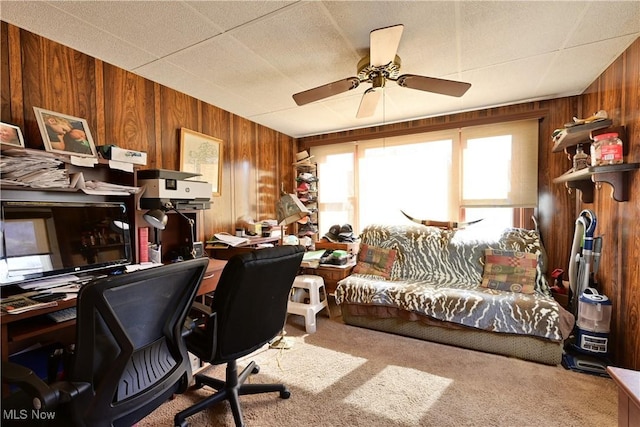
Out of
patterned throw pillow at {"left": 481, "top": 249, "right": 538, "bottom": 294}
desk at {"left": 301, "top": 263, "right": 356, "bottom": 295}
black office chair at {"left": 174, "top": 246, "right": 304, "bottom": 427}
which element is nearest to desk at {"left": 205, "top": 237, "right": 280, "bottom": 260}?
desk at {"left": 301, "top": 263, "right": 356, "bottom": 295}

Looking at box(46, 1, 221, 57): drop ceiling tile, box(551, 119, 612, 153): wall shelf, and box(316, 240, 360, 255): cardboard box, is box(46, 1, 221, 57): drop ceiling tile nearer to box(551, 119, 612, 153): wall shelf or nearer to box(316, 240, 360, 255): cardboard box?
box(316, 240, 360, 255): cardboard box

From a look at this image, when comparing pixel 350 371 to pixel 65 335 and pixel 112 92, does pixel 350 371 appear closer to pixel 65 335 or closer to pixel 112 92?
pixel 65 335

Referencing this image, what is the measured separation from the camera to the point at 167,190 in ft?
6.70

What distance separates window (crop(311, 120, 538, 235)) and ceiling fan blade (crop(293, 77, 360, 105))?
184 cm

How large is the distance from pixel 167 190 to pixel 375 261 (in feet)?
6.90

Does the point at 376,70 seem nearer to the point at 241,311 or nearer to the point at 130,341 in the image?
the point at 241,311

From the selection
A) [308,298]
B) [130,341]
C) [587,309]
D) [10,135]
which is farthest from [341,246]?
[10,135]

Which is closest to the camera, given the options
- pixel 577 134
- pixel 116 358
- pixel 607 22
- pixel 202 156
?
pixel 116 358

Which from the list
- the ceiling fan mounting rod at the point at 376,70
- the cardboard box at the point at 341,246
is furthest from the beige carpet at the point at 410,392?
the ceiling fan mounting rod at the point at 376,70

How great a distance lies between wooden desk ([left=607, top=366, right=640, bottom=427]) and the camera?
0.89m

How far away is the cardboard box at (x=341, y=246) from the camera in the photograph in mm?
3311

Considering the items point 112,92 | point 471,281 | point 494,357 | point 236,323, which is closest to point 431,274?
point 471,281

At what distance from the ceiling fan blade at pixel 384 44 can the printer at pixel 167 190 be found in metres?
1.56

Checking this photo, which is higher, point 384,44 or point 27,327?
point 384,44
